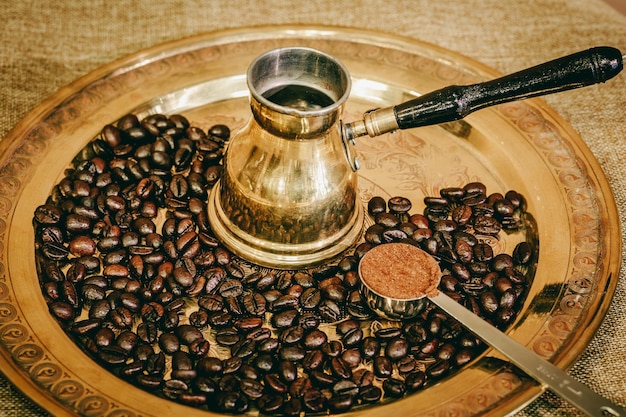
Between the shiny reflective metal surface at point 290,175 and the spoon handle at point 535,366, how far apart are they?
25cm

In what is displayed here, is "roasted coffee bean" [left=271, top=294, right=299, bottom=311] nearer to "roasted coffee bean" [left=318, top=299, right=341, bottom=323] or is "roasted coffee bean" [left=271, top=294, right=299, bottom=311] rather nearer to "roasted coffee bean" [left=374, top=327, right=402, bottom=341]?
"roasted coffee bean" [left=318, top=299, right=341, bottom=323]

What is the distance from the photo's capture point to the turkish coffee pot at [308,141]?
1.07m

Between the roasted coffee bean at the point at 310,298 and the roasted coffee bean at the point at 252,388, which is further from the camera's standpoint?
the roasted coffee bean at the point at 310,298

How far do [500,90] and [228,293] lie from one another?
573 millimetres

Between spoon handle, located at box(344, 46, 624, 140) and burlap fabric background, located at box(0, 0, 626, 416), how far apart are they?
20.1 inches

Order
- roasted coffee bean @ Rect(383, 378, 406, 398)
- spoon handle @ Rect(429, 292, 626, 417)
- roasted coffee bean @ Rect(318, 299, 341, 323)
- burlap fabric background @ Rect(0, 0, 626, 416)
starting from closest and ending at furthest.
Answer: spoon handle @ Rect(429, 292, 626, 417), roasted coffee bean @ Rect(383, 378, 406, 398), roasted coffee bean @ Rect(318, 299, 341, 323), burlap fabric background @ Rect(0, 0, 626, 416)

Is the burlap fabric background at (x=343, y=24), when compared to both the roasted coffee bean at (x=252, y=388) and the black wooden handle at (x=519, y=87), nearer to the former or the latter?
the black wooden handle at (x=519, y=87)

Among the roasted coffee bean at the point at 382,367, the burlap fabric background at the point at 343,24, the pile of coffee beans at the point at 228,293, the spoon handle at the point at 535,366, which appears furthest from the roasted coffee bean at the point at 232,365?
the burlap fabric background at the point at 343,24

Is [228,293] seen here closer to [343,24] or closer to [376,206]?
[376,206]

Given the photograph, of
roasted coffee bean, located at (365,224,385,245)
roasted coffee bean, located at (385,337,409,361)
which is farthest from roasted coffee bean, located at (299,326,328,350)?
roasted coffee bean, located at (365,224,385,245)

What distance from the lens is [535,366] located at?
3.08 ft

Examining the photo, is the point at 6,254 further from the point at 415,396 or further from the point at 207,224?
the point at 415,396

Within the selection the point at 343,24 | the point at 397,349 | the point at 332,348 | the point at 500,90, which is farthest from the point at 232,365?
the point at 343,24

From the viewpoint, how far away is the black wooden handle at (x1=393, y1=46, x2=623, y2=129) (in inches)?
41.5
